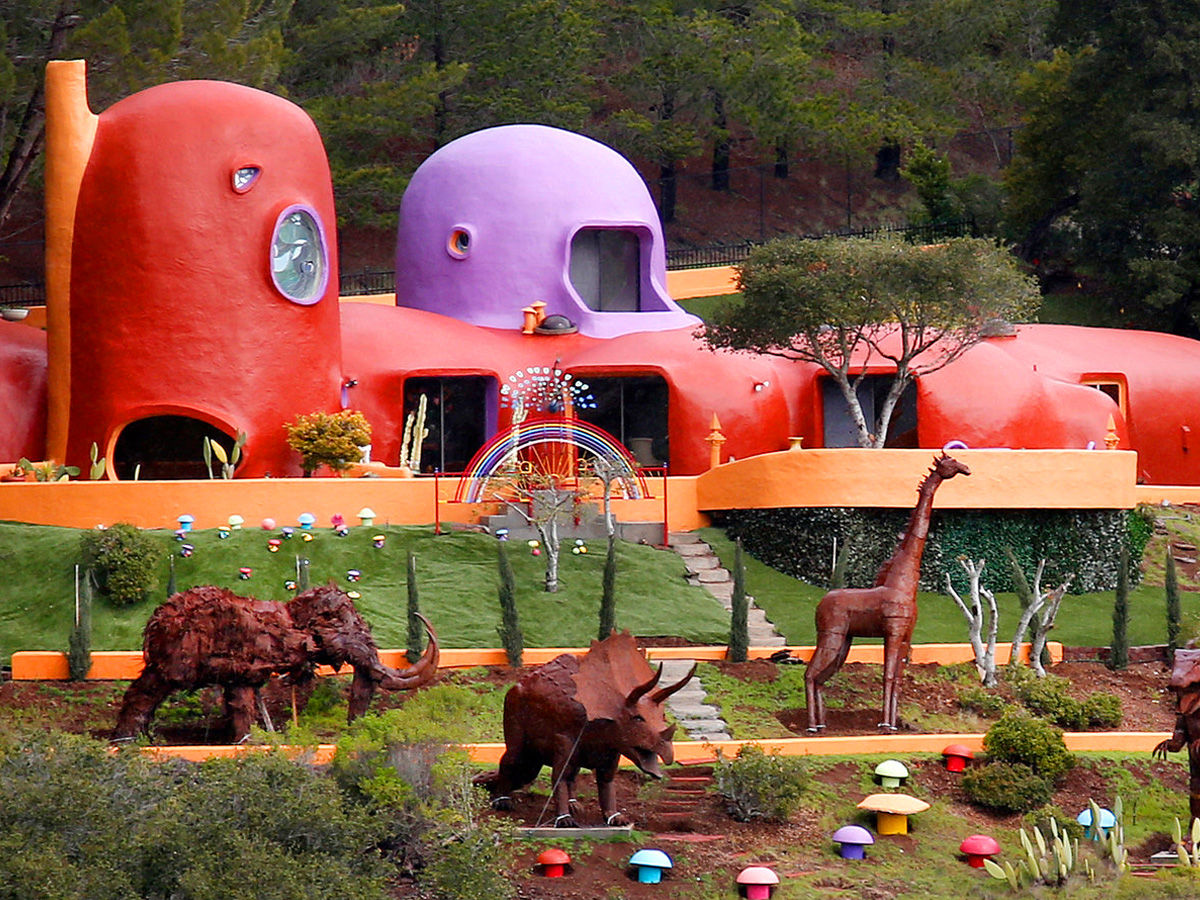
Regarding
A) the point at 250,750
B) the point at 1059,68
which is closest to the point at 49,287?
the point at 250,750

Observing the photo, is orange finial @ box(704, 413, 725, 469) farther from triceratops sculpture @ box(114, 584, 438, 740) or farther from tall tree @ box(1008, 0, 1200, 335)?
triceratops sculpture @ box(114, 584, 438, 740)

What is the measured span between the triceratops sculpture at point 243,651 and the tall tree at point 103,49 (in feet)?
48.6

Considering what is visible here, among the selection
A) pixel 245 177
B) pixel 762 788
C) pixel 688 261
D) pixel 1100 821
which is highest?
pixel 688 261

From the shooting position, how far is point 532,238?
36.1 m

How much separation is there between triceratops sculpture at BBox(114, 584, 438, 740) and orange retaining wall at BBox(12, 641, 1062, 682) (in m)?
2.21

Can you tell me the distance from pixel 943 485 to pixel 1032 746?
28.2 ft

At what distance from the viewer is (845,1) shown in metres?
57.6

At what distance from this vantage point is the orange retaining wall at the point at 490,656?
23.8 meters

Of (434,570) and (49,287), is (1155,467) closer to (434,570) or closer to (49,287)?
(434,570)

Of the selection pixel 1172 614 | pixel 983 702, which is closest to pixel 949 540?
pixel 1172 614

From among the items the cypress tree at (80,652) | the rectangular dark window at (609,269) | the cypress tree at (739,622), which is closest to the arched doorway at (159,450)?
the cypress tree at (80,652)

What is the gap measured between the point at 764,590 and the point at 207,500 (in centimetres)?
822

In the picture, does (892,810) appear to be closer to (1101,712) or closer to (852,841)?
(852,841)

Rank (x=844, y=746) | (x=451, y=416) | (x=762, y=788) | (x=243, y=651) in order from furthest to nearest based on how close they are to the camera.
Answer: (x=451, y=416), (x=844, y=746), (x=243, y=651), (x=762, y=788)
